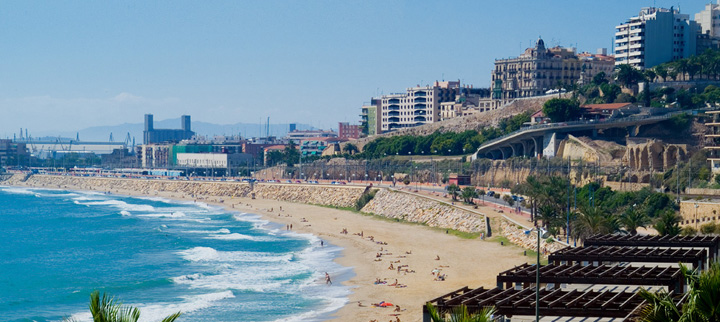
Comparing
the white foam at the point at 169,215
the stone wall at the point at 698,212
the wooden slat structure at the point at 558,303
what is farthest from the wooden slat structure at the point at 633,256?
the white foam at the point at 169,215

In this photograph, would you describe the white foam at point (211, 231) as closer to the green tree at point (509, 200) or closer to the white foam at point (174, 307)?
the green tree at point (509, 200)

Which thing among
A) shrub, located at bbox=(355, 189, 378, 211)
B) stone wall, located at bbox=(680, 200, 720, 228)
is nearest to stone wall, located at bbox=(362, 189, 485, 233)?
shrub, located at bbox=(355, 189, 378, 211)

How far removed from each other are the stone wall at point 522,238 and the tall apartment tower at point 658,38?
212 feet

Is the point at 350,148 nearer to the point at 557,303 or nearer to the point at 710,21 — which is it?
the point at 710,21

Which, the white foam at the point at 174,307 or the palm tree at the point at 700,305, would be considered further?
the white foam at the point at 174,307

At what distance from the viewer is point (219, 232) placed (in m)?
94.6

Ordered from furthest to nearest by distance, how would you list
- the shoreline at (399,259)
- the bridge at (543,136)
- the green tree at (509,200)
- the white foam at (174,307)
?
1. the bridge at (543,136)
2. the green tree at (509,200)
3. the shoreline at (399,259)
4. the white foam at (174,307)

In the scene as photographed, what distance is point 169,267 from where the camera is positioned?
69.9 m

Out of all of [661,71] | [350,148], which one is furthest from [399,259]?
[350,148]

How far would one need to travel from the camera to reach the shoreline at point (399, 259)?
52.2 m

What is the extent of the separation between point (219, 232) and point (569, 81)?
79.9 metres

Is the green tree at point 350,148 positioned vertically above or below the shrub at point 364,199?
above

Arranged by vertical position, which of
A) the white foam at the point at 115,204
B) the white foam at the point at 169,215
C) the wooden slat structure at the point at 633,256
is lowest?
the white foam at the point at 115,204

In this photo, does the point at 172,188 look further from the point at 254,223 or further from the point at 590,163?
the point at 590,163
